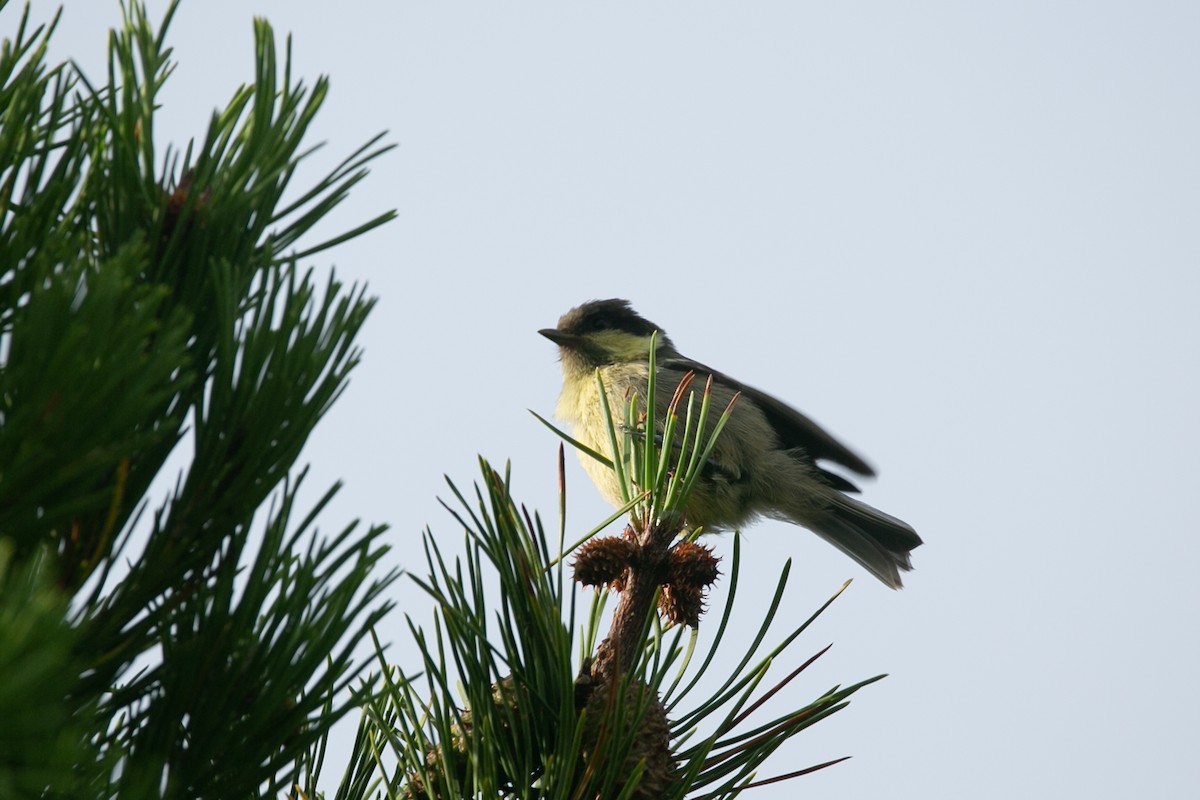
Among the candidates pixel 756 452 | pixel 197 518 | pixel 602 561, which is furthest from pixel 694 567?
pixel 756 452

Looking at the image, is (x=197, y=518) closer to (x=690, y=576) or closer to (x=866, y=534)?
(x=690, y=576)

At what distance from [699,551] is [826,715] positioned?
1.18ft

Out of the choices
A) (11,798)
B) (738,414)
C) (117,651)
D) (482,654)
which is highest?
(738,414)

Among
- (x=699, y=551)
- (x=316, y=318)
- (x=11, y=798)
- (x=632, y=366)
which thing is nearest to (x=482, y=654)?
(x=699, y=551)

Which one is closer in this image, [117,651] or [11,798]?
[11,798]

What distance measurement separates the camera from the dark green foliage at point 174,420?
0.87m

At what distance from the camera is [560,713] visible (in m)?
1.40

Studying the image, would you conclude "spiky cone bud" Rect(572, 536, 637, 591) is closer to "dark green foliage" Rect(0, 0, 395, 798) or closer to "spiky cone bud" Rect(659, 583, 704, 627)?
"spiky cone bud" Rect(659, 583, 704, 627)

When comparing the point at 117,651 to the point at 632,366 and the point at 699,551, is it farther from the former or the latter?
the point at 632,366

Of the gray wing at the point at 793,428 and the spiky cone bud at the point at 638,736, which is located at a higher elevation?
the gray wing at the point at 793,428

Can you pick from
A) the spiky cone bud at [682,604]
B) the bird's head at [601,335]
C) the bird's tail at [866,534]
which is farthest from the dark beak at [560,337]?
the spiky cone bud at [682,604]

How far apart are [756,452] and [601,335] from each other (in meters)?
1.17

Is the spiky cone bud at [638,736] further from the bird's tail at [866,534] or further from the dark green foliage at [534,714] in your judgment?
the bird's tail at [866,534]

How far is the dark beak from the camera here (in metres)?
5.37
